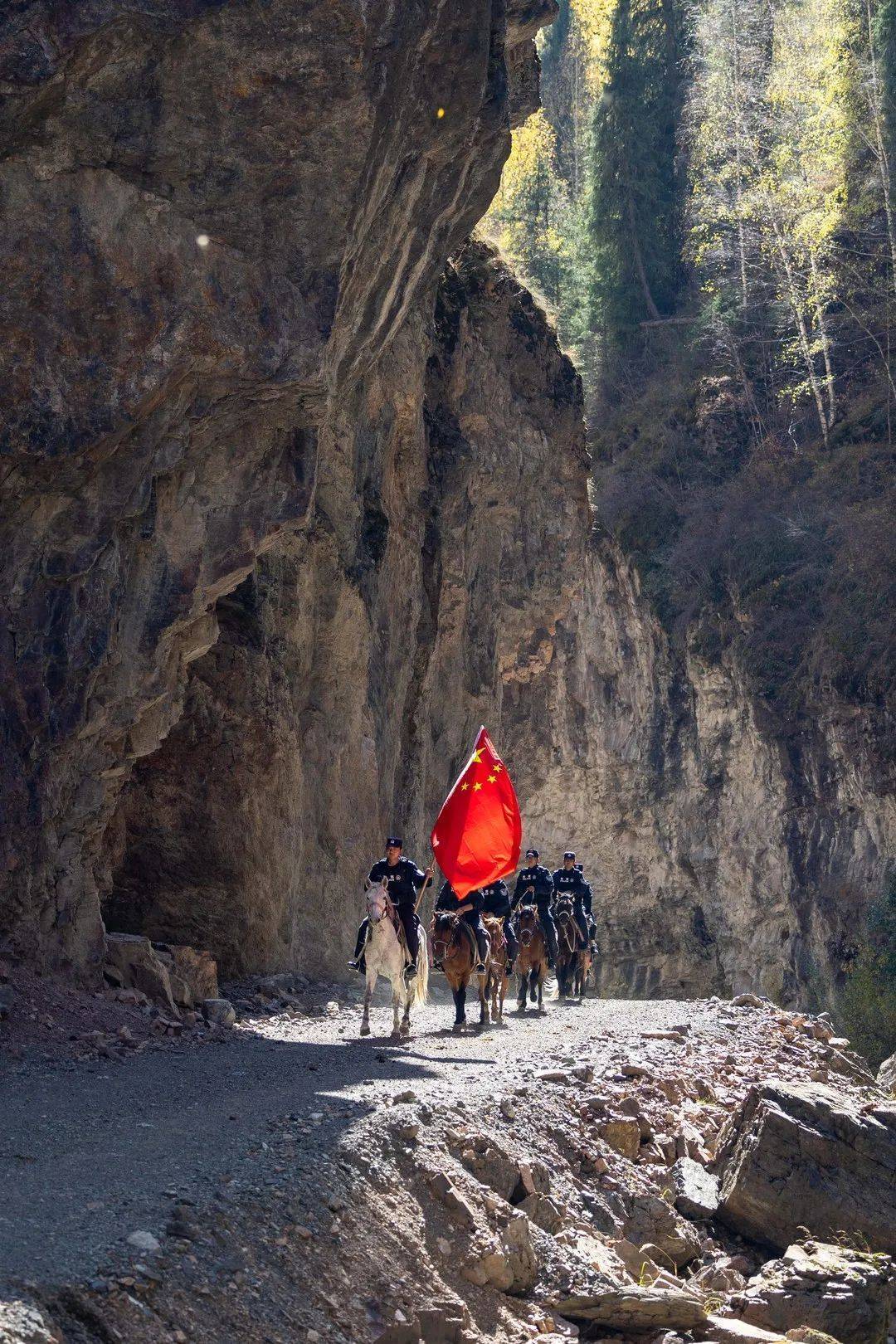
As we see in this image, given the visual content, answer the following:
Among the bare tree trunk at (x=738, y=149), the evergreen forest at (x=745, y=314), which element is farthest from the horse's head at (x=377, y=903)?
the bare tree trunk at (x=738, y=149)

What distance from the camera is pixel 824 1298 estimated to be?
9.26 meters

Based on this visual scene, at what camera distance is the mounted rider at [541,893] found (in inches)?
804

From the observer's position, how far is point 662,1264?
9844 mm

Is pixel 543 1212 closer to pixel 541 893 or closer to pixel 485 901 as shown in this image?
pixel 485 901

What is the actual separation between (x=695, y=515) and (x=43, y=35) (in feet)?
118

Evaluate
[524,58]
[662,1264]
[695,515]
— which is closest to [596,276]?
[695,515]

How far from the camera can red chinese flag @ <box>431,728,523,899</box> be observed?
1592cm

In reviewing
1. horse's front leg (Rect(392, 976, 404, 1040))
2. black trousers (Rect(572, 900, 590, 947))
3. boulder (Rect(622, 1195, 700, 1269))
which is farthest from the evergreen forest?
boulder (Rect(622, 1195, 700, 1269))

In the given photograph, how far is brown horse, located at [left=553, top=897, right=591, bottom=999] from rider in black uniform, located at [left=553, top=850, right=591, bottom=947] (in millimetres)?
66

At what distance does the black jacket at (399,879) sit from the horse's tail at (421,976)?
0.49 m

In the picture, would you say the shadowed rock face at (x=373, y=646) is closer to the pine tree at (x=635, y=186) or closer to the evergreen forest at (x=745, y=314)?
the evergreen forest at (x=745, y=314)

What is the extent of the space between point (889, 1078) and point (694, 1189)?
964 centimetres

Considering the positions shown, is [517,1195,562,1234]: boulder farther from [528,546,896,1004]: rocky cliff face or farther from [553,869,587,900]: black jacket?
[528,546,896,1004]: rocky cliff face

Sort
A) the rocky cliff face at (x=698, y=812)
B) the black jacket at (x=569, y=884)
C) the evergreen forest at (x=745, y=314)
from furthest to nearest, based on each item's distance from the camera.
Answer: the evergreen forest at (x=745, y=314)
the rocky cliff face at (x=698, y=812)
the black jacket at (x=569, y=884)
